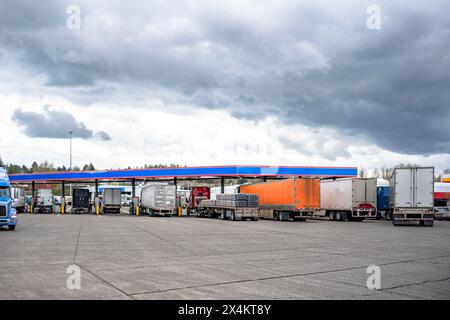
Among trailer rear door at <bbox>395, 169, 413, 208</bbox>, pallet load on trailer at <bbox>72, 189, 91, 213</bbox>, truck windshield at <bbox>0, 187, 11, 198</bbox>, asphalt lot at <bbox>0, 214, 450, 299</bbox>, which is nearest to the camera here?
asphalt lot at <bbox>0, 214, 450, 299</bbox>

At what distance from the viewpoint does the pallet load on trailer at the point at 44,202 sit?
64.2 meters

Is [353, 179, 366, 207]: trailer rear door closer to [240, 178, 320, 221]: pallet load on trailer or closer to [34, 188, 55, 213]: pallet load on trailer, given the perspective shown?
[240, 178, 320, 221]: pallet load on trailer

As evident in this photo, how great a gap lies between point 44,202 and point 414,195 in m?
48.8

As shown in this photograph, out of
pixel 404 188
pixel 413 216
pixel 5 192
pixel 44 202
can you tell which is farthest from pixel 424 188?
pixel 44 202

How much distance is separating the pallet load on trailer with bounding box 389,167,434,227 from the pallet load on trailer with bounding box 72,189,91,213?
128 ft

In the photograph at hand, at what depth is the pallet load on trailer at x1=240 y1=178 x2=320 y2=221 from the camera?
3934 cm

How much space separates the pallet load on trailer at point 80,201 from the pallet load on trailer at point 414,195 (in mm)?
39146

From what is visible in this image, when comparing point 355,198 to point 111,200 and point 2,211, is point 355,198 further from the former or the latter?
point 111,200

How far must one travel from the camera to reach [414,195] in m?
33.8

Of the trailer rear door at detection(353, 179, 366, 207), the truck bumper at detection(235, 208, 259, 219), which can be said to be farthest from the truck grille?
the trailer rear door at detection(353, 179, 366, 207)

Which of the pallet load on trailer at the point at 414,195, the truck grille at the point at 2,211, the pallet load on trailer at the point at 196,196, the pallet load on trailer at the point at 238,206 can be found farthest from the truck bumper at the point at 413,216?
the truck grille at the point at 2,211

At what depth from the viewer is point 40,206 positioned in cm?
6425

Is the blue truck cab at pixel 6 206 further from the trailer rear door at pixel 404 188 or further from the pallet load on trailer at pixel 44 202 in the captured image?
the pallet load on trailer at pixel 44 202

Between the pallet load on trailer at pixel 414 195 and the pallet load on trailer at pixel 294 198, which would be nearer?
the pallet load on trailer at pixel 414 195
